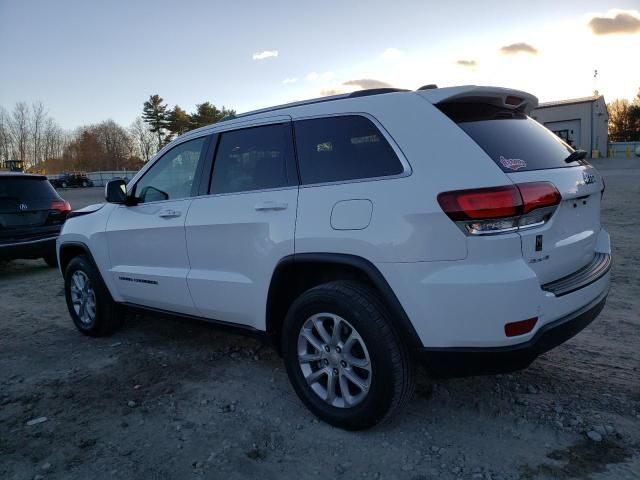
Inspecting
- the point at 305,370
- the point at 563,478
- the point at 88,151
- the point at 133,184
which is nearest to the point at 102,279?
the point at 133,184

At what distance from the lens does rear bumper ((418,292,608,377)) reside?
2395 mm

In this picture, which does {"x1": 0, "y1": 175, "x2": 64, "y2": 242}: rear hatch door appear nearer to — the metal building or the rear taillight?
the rear taillight

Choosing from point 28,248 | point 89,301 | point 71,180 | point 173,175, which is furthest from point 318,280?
point 71,180

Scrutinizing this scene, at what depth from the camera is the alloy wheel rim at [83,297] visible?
4.73 m

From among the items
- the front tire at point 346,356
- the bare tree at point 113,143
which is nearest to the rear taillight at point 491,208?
the front tire at point 346,356

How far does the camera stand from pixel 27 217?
7.90 m

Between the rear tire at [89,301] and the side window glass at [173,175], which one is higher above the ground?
the side window glass at [173,175]

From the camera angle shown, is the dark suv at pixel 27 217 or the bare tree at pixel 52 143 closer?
the dark suv at pixel 27 217

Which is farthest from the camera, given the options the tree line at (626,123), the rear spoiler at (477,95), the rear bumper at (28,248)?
the tree line at (626,123)

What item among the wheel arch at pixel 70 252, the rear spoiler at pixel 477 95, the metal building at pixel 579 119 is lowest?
the wheel arch at pixel 70 252

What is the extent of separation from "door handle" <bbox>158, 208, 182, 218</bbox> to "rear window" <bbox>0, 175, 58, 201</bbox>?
532cm

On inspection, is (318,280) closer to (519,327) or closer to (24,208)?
(519,327)

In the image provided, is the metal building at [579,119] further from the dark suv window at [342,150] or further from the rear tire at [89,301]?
the dark suv window at [342,150]

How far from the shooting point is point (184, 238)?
3676 millimetres
